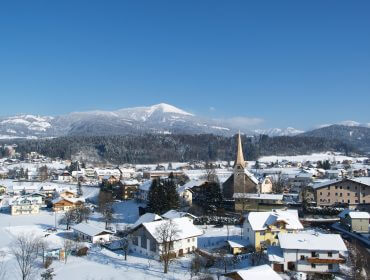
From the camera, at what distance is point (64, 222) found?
136 ft

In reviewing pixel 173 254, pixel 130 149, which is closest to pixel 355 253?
pixel 173 254

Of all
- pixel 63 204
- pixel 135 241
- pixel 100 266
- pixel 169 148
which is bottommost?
pixel 100 266

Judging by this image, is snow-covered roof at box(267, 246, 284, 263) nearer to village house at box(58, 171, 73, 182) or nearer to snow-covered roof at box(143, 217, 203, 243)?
snow-covered roof at box(143, 217, 203, 243)

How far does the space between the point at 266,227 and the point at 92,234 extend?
42.9 feet

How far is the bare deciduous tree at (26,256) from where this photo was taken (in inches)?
918

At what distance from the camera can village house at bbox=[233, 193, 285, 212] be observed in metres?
43.1

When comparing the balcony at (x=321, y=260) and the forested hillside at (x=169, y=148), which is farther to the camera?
the forested hillside at (x=169, y=148)

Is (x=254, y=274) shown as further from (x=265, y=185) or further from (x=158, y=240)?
(x=265, y=185)

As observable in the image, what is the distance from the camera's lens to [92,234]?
3316 cm

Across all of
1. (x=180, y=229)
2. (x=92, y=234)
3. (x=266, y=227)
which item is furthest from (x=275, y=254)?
(x=92, y=234)

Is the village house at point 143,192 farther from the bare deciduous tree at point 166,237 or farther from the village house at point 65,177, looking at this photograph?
the village house at point 65,177

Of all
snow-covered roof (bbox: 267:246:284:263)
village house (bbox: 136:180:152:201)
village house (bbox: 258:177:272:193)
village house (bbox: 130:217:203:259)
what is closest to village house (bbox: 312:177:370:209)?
village house (bbox: 258:177:272:193)

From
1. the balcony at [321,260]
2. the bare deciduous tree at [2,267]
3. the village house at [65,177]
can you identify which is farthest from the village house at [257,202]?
the village house at [65,177]

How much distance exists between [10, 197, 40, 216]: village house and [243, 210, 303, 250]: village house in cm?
2862
